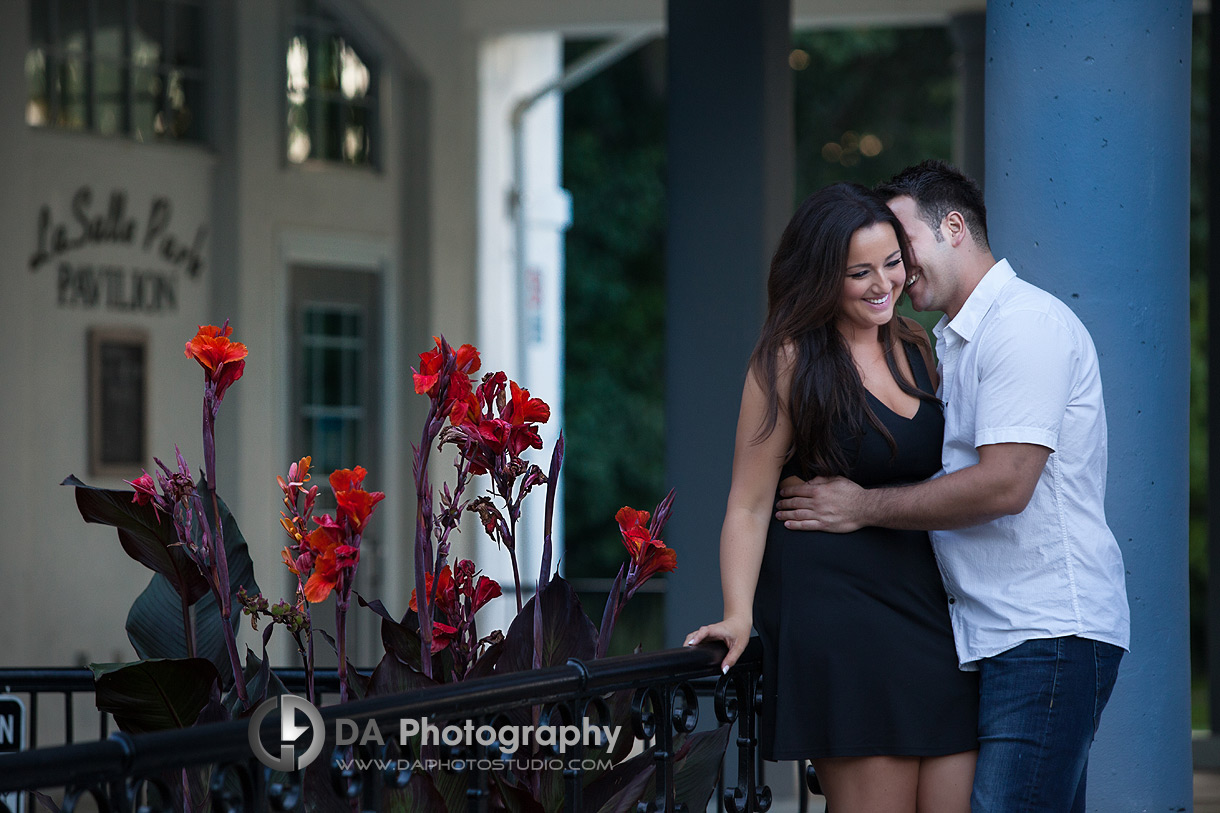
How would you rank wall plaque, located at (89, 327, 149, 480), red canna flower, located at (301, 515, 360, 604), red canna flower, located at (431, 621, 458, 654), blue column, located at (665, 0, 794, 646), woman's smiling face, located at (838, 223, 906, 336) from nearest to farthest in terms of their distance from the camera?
1. red canna flower, located at (301, 515, 360, 604)
2. red canna flower, located at (431, 621, 458, 654)
3. woman's smiling face, located at (838, 223, 906, 336)
4. blue column, located at (665, 0, 794, 646)
5. wall plaque, located at (89, 327, 149, 480)

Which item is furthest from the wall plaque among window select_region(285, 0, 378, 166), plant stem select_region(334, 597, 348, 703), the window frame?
plant stem select_region(334, 597, 348, 703)

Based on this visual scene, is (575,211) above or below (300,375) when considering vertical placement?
above

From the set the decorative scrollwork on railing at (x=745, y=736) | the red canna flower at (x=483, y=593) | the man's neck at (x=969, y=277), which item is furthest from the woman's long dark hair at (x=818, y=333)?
the red canna flower at (x=483, y=593)

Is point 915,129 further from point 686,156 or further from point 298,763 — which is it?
point 298,763

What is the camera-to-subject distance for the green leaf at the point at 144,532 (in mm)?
2238

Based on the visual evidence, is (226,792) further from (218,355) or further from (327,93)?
(327,93)

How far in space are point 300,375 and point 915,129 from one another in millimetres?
13200

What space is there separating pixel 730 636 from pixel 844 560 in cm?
23

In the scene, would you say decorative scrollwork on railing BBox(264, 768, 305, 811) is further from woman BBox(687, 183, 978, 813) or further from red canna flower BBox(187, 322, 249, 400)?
woman BBox(687, 183, 978, 813)

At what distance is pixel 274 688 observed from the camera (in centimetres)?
226

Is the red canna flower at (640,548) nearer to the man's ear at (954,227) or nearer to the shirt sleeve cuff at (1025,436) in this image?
the shirt sleeve cuff at (1025,436)

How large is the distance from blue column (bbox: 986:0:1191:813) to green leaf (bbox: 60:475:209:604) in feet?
5.30

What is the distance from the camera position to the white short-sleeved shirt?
2.26 m

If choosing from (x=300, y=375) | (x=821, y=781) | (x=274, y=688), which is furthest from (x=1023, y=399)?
(x=300, y=375)
